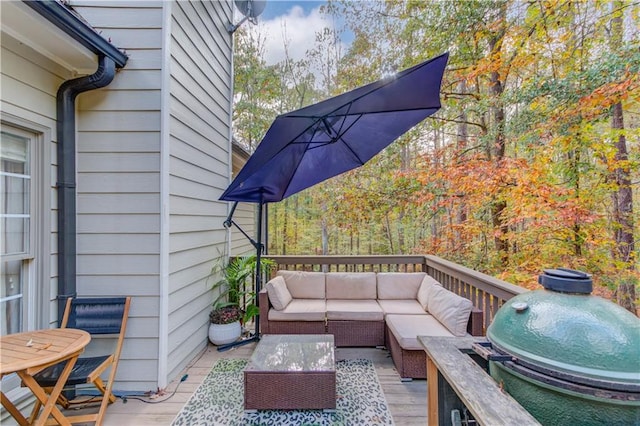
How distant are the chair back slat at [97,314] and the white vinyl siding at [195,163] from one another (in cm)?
41

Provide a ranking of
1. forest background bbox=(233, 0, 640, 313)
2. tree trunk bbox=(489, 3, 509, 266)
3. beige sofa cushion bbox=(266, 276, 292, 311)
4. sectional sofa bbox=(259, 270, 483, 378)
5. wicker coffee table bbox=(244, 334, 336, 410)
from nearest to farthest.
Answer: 1. wicker coffee table bbox=(244, 334, 336, 410)
2. sectional sofa bbox=(259, 270, 483, 378)
3. beige sofa cushion bbox=(266, 276, 292, 311)
4. forest background bbox=(233, 0, 640, 313)
5. tree trunk bbox=(489, 3, 509, 266)

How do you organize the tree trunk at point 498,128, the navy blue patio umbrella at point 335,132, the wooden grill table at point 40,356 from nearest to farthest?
the wooden grill table at point 40,356 → the navy blue patio umbrella at point 335,132 → the tree trunk at point 498,128

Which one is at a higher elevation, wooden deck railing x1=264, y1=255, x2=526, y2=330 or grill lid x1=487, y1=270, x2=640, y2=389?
grill lid x1=487, y1=270, x2=640, y2=389

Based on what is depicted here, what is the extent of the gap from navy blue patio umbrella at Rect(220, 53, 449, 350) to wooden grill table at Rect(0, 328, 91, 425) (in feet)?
5.60

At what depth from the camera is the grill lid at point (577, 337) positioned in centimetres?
92

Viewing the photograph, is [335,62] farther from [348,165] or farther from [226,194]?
[226,194]

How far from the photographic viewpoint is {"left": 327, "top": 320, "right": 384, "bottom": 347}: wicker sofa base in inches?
131

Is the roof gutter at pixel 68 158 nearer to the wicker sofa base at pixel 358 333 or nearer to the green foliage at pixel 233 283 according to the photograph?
the green foliage at pixel 233 283

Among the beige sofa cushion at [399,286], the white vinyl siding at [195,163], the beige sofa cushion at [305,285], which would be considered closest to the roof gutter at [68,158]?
the white vinyl siding at [195,163]

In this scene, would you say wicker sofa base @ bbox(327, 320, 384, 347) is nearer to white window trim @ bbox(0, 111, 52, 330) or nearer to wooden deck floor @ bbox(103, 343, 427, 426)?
wooden deck floor @ bbox(103, 343, 427, 426)

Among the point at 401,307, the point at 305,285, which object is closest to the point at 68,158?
the point at 305,285

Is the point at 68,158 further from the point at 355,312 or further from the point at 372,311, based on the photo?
the point at 372,311

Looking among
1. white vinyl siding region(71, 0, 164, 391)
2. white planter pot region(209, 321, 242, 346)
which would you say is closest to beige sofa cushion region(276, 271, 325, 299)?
white planter pot region(209, 321, 242, 346)

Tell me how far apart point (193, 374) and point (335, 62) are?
32.2 ft
